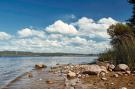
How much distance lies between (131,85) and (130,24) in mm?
33521

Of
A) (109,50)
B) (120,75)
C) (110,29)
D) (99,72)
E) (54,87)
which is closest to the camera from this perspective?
(54,87)

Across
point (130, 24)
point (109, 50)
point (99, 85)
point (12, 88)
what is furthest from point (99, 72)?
point (130, 24)

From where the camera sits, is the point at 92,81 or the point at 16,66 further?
the point at 16,66

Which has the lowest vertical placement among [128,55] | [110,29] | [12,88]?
[12,88]

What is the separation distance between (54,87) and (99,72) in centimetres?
522

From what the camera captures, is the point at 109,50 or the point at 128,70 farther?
the point at 109,50

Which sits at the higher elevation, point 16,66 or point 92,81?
point 16,66

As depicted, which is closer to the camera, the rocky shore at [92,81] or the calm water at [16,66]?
the rocky shore at [92,81]

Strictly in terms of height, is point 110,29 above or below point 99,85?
above

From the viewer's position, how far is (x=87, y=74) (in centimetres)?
1970

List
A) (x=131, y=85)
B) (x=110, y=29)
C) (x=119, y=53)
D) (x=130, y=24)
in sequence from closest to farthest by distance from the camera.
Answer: (x=131, y=85) → (x=119, y=53) → (x=130, y=24) → (x=110, y=29)

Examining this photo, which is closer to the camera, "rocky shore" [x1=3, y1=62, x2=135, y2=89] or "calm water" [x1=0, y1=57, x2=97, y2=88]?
"rocky shore" [x1=3, y1=62, x2=135, y2=89]

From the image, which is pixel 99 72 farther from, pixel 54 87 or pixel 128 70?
pixel 54 87

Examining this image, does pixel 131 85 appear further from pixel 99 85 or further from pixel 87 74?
pixel 87 74
